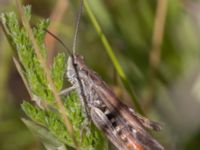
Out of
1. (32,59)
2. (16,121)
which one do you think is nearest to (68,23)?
(16,121)

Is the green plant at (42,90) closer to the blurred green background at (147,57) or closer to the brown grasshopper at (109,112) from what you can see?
the brown grasshopper at (109,112)

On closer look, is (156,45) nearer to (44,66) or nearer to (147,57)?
(147,57)

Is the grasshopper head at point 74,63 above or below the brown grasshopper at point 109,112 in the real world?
above

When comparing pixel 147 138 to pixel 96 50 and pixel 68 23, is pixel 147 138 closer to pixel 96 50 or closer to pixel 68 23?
pixel 96 50

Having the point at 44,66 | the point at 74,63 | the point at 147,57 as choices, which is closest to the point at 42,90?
the point at 44,66

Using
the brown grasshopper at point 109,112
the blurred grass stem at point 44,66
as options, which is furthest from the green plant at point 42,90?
the brown grasshopper at point 109,112

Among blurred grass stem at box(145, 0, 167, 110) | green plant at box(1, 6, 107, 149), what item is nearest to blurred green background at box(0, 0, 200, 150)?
blurred grass stem at box(145, 0, 167, 110)
